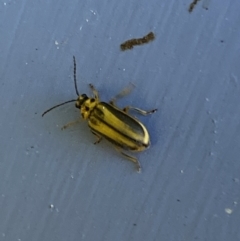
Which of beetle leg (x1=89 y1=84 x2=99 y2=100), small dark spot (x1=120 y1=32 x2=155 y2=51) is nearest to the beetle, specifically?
beetle leg (x1=89 y1=84 x2=99 y2=100)

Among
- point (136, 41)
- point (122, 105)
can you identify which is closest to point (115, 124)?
point (122, 105)

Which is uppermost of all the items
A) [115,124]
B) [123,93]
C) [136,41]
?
[136,41]

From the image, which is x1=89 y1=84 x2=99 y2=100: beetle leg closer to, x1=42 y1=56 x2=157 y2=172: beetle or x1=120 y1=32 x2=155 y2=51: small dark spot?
x1=42 y1=56 x2=157 y2=172: beetle

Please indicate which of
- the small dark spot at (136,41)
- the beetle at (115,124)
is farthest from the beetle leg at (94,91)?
the small dark spot at (136,41)

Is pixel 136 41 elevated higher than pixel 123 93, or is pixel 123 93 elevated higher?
pixel 136 41

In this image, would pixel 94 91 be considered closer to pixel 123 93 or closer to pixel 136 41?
pixel 123 93

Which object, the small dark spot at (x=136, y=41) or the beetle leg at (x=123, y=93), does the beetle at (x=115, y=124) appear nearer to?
the beetle leg at (x=123, y=93)

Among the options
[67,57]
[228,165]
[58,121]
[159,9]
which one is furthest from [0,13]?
[228,165]
